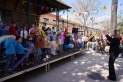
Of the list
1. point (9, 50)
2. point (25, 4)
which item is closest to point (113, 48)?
point (9, 50)

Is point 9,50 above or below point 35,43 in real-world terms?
below

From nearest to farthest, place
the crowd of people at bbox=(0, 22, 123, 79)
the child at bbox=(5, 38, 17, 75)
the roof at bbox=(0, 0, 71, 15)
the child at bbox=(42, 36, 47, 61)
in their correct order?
the child at bbox=(5, 38, 17, 75), the crowd of people at bbox=(0, 22, 123, 79), the child at bbox=(42, 36, 47, 61), the roof at bbox=(0, 0, 71, 15)

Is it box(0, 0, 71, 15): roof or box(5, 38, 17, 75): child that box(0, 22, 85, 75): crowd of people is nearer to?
box(5, 38, 17, 75): child

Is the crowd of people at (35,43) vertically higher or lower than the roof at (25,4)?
lower

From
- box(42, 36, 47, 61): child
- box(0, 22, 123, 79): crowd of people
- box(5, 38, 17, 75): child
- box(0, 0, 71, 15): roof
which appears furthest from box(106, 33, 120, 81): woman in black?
box(0, 0, 71, 15): roof

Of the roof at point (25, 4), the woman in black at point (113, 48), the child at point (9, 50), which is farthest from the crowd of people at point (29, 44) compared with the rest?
the woman in black at point (113, 48)

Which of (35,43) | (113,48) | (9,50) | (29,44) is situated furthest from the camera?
(35,43)

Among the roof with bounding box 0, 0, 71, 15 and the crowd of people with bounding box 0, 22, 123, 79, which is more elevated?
the roof with bounding box 0, 0, 71, 15

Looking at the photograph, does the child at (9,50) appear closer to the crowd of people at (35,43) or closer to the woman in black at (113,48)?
the crowd of people at (35,43)

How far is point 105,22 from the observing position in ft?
99.4

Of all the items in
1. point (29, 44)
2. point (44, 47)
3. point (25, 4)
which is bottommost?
point (44, 47)

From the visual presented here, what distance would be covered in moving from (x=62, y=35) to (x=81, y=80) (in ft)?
13.5

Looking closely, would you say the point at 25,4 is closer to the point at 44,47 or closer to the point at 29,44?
the point at 44,47

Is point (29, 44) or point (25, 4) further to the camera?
point (25, 4)
